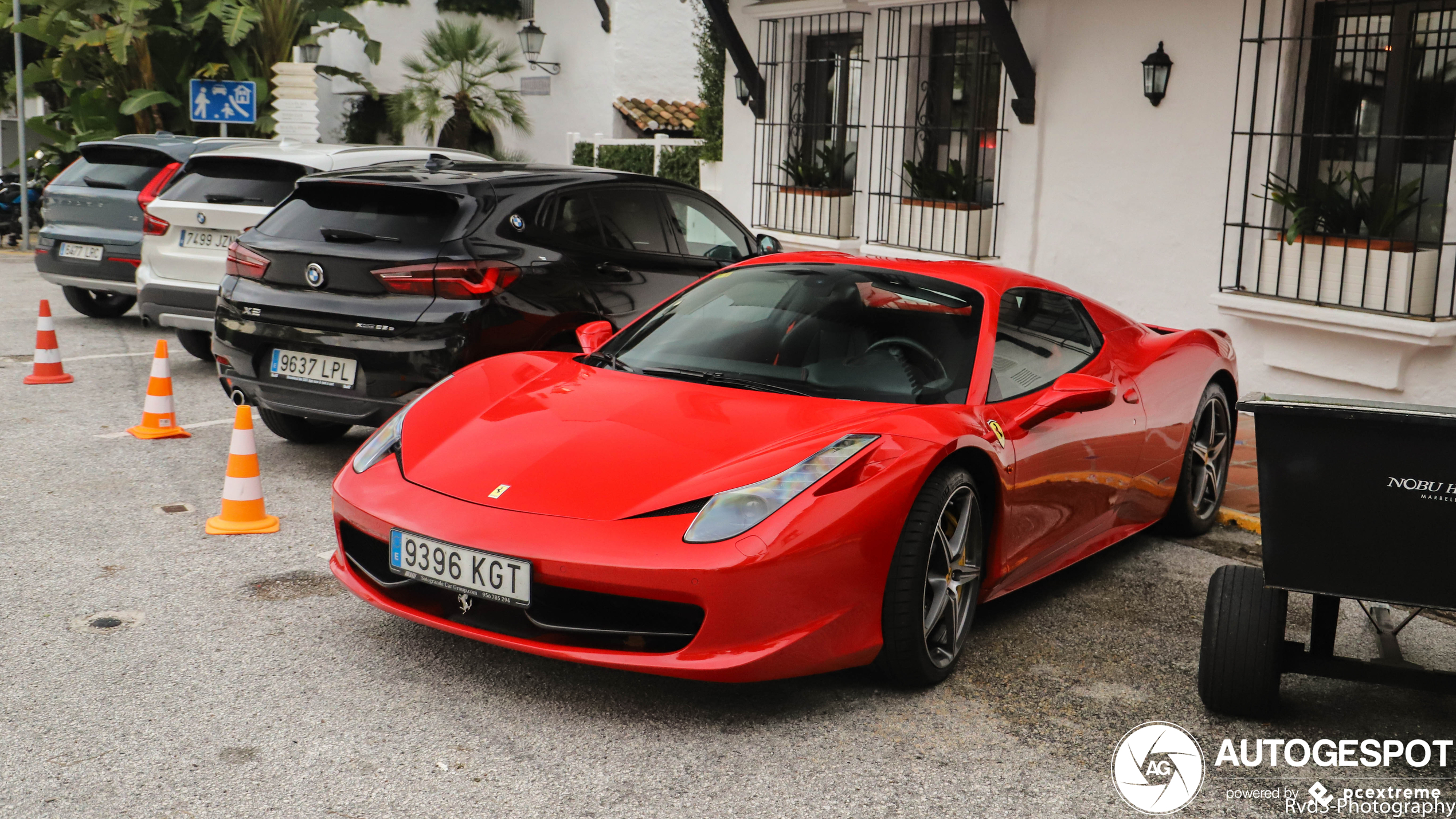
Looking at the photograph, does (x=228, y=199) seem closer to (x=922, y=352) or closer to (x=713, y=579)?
(x=922, y=352)

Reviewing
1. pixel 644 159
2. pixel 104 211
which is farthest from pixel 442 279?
pixel 644 159

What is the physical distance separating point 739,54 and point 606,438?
9986 millimetres

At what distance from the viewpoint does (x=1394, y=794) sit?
3.44m

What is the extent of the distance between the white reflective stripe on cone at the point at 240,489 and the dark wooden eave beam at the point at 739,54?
886 centimetres

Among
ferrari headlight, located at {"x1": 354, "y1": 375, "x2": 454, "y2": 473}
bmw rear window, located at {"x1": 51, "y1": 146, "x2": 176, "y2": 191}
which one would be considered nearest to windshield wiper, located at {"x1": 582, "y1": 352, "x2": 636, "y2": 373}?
ferrari headlight, located at {"x1": 354, "y1": 375, "x2": 454, "y2": 473}

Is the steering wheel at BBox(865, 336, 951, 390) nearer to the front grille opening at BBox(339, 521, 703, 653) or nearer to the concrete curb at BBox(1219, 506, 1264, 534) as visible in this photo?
the front grille opening at BBox(339, 521, 703, 653)

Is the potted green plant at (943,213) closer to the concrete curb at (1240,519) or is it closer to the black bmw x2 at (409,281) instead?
the black bmw x2 at (409,281)

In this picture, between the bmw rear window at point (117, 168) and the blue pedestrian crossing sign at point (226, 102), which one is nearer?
the bmw rear window at point (117, 168)

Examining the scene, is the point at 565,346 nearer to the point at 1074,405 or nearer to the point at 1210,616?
the point at 1074,405

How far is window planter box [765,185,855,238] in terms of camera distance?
→ 491 inches

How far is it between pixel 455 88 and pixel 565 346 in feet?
69.3

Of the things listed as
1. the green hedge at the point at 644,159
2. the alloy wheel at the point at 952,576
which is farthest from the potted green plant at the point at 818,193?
the alloy wheel at the point at 952,576

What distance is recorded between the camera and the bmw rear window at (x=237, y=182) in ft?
28.9

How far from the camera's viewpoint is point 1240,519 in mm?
6297
